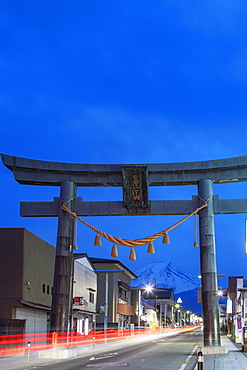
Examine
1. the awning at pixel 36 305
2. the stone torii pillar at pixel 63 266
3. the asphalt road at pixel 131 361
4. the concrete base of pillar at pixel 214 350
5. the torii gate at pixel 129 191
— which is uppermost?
the torii gate at pixel 129 191

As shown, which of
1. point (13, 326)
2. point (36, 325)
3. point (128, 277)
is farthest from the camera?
point (128, 277)

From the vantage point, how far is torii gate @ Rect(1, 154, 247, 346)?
2705 centimetres

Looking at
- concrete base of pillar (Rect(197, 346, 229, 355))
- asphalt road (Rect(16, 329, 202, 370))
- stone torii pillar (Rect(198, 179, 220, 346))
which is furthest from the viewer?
stone torii pillar (Rect(198, 179, 220, 346))

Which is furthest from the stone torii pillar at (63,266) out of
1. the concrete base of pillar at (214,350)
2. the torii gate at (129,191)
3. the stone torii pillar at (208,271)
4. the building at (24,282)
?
the concrete base of pillar at (214,350)

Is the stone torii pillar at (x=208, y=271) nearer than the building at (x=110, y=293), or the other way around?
the stone torii pillar at (x=208, y=271)

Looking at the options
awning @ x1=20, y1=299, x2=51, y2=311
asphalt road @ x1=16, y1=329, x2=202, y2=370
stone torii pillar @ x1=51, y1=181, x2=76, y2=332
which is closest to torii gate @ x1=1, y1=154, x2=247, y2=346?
stone torii pillar @ x1=51, y1=181, x2=76, y2=332

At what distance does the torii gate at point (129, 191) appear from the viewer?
27047 mm

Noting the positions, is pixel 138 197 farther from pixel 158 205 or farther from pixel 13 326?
pixel 13 326

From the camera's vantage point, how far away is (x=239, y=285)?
49781 mm

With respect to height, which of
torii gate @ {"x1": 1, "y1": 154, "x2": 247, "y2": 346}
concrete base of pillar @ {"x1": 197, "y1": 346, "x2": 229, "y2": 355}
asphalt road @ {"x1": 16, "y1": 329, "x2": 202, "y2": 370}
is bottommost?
asphalt road @ {"x1": 16, "y1": 329, "x2": 202, "y2": 370}

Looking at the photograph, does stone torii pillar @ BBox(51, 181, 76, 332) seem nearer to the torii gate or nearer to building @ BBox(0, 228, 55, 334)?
the torii gate

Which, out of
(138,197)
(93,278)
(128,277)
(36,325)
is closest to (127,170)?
(138,197)

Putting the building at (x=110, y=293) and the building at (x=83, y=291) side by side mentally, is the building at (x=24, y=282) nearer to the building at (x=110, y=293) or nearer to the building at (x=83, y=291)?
the building at (x=83, y=291)

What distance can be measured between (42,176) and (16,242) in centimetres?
840
